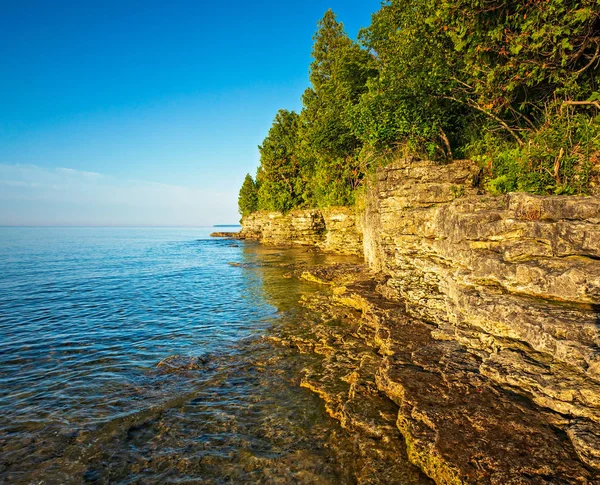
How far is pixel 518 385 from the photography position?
243 inches

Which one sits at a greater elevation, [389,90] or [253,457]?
[389,90]

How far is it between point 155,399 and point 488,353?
9161 millimetres

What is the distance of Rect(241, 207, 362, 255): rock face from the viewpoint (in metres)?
34.4

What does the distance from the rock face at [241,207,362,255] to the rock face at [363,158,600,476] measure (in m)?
21.9

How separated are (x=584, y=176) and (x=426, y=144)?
8.96m

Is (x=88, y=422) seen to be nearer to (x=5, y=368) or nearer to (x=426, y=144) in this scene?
(x=5, y=368)

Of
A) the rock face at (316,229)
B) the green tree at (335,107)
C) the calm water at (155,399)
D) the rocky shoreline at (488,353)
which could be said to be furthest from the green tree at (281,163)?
the rocky shoreline at (488,353)

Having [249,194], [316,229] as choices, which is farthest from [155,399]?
[249,194]

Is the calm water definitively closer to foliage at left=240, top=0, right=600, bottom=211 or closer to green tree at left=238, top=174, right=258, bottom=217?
foliage at left=240, top=0, right=600, bottom=211

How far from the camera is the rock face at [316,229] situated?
34.4 meters

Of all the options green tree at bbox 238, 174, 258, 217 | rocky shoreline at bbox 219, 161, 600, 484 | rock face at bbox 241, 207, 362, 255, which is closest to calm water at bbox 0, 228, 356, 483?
rocky shoreline at bbox 219, 161, 600, 484

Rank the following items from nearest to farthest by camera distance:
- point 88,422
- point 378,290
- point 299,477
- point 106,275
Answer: point 299,477 → point 88,422 → point 378,290 → point 106,275

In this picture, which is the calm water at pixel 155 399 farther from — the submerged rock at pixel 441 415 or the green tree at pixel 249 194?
the green tree at pixel 249 194

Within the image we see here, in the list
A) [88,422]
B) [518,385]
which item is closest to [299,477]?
[518,385]
